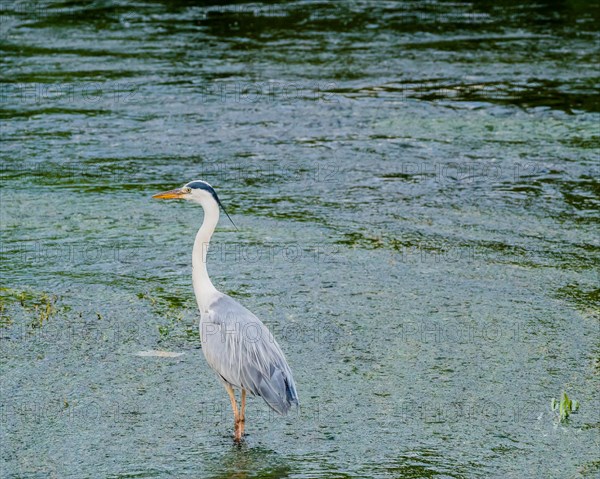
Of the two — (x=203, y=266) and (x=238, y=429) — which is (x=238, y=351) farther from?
(x=203, y=266)

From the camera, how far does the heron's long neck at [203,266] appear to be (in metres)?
6.00

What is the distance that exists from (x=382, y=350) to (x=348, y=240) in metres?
2.06

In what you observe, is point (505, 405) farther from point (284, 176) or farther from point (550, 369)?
point (284, 176)

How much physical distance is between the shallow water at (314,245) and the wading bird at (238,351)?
251 mm

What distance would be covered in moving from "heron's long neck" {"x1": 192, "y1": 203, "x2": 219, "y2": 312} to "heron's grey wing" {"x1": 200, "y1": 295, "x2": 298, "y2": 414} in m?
0.14

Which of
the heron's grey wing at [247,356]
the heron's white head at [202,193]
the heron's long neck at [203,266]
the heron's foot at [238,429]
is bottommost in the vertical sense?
the heron's foot at [238,429]

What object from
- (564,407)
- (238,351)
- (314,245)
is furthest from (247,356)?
(314,245)

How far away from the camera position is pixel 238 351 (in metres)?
5.61

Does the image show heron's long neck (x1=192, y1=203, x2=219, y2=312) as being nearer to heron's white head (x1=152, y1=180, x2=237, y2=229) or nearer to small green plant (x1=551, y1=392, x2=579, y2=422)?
heron's white head (x1=152, y1=180, x2=237, y2=229)

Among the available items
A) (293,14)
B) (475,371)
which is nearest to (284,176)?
(475,371)

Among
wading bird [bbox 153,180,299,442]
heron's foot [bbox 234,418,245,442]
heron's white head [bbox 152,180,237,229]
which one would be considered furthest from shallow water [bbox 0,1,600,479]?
heron's white head [bbox 152,180,237,229]

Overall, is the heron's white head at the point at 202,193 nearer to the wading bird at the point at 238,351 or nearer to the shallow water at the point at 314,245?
the wading bird at the point at 238,351

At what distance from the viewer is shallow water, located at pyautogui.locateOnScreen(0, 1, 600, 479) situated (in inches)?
219

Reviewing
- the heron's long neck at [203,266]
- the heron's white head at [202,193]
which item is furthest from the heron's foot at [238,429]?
the heron's white head at [202,193]
